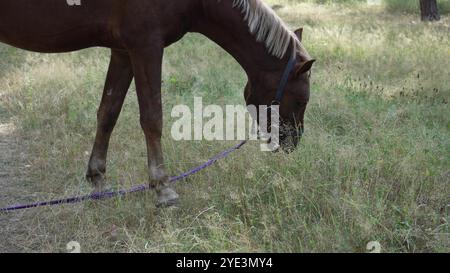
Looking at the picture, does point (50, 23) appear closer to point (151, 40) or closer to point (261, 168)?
point (151, 40)

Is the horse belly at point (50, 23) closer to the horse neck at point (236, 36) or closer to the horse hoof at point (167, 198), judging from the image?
the horse neck at point (236, 36)

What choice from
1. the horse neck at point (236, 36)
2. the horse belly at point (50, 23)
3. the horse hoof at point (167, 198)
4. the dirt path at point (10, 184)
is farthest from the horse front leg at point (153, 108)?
the dirt path at point (10, 184)

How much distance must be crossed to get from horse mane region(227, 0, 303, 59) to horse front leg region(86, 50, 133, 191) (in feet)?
3.24

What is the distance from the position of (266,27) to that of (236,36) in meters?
0.23

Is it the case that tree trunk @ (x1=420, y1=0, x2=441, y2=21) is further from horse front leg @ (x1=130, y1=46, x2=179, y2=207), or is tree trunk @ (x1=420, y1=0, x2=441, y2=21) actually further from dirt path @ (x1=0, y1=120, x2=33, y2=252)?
horse front leg @ (x1=130, y1=46, x2=179, y2=207)

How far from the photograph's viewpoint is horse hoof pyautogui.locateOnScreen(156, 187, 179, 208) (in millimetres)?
3529

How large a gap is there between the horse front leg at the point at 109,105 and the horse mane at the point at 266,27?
986 millimetres

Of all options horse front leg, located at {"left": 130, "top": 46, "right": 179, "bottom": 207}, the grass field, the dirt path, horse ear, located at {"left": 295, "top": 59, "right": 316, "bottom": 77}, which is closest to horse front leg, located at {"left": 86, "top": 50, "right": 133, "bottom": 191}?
the grass field

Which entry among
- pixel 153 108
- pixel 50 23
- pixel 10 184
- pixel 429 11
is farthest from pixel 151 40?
pixel 429 11

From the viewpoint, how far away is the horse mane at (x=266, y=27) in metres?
3.52

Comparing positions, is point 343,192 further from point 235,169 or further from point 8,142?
point 8,142

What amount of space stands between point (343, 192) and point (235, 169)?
88cm

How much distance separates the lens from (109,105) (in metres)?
3.93

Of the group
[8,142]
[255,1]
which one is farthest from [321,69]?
[8,142]
